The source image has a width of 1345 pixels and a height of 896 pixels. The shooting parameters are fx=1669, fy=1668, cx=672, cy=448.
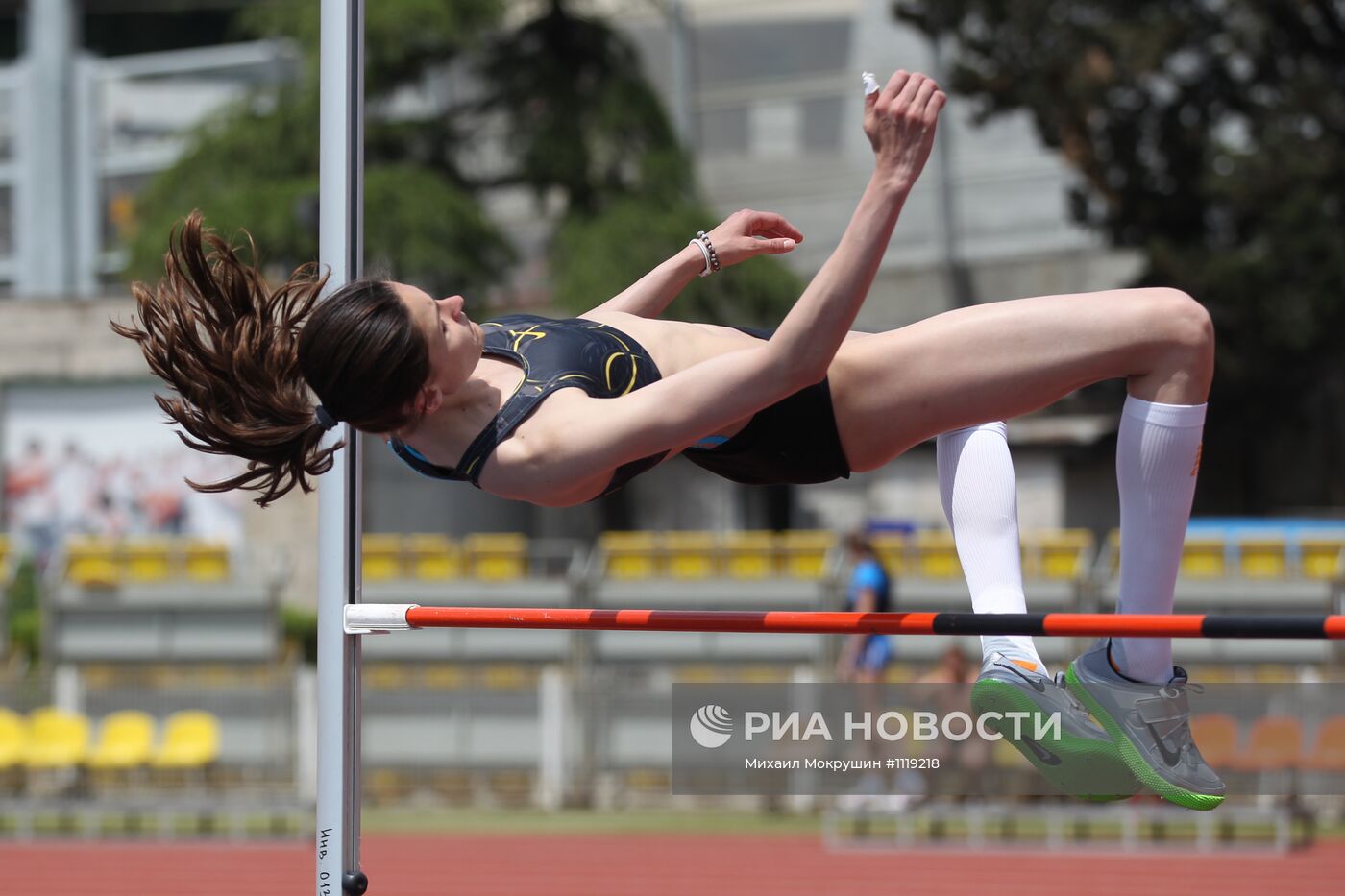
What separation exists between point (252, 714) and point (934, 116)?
26.6 ft

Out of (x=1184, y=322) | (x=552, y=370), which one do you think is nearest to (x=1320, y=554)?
(x=1184, y=322)

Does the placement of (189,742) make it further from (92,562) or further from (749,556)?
(749,556)

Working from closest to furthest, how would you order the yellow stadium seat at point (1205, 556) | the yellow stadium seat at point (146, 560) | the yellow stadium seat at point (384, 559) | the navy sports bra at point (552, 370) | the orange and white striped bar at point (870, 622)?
the orange and white striped bar at point (870, 622) < the navy sports bra at point (552, 370) < the yellow stadium seat at point (1205, 556) < the yellow stadium seat at point (384, 559) < the yellow stadium seat at point (146, 560)

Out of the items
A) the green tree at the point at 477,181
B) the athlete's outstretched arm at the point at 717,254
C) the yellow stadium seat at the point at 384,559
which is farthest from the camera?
the green tree at the point at 477,181

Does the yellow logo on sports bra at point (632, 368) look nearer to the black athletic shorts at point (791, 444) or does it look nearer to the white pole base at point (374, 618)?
the black athletic shorts at point (791, 444)

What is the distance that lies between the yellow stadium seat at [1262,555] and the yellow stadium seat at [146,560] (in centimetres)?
731

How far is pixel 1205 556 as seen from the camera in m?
10.6

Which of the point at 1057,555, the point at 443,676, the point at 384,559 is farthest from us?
the point at 384,559

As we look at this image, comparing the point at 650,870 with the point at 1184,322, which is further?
the point at 650,870

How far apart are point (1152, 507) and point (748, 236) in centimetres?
95

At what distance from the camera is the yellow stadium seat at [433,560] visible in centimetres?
1130

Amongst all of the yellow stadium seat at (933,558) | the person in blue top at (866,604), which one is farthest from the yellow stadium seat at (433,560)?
the person in blue top at (866,604)

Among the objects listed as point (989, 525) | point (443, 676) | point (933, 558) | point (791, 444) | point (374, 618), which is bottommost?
point (443, 676)

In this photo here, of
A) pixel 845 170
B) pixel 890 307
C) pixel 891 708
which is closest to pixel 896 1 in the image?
pixel 845 170
